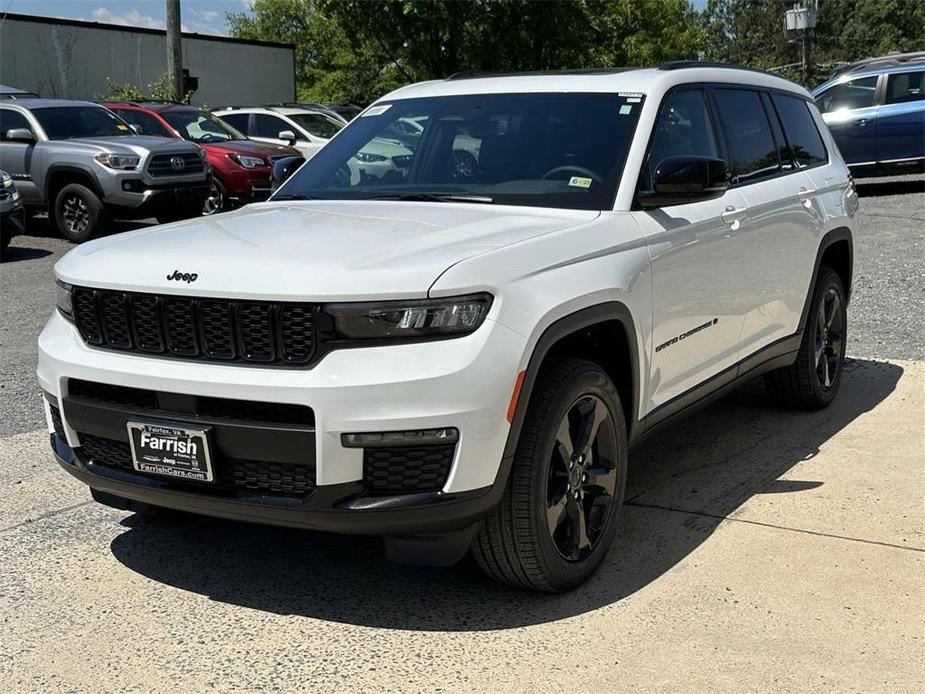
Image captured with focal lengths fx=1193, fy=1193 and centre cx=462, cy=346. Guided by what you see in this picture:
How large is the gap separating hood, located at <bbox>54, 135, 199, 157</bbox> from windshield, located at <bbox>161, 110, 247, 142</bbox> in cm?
241

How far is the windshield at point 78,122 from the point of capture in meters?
15.2

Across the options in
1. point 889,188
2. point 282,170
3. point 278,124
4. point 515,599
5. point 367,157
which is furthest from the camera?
point 278,124

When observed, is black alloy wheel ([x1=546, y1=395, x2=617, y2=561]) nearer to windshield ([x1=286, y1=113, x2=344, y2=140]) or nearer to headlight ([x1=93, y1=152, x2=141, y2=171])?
headlight ([x1=93, y1=152, x2=141, y2=171])

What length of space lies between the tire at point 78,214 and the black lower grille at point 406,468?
11866 mm

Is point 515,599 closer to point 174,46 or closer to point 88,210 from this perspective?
point 88,210

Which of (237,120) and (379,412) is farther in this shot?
(237,120)

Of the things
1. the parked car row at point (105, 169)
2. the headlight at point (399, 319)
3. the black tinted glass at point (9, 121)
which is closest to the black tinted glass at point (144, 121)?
the parked car row at point (105, 169)

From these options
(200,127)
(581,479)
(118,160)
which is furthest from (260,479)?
(200,127)

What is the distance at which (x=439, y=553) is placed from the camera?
12.2 ft

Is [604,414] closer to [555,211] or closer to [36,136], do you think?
[555,211]

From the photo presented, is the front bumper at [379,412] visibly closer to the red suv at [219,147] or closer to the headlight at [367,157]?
the headlight at [367,157]

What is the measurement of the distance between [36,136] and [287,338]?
12736 mm

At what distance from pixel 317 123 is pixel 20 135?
20.7ft

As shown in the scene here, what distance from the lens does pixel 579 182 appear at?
15.2 feet
